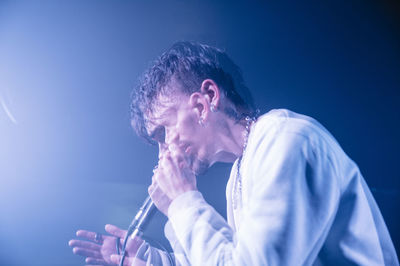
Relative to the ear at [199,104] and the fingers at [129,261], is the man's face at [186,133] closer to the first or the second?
the ear at [199,104]

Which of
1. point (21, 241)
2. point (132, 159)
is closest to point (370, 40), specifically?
point (132, 159)

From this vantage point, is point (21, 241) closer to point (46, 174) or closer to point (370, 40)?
point (46, 174)

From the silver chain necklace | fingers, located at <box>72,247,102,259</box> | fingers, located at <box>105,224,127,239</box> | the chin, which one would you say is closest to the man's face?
the chin

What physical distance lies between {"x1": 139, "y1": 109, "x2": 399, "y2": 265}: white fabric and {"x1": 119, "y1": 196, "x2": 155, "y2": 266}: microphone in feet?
0.66

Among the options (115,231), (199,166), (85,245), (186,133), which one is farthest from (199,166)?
(85,245)

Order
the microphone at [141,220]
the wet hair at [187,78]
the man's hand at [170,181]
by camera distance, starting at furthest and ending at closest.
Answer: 1. the wet hair at [187,78]
2. the microphone at [141,220]
3. the man's hand at [170,181]

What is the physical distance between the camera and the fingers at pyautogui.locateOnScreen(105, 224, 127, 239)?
0.92 metres

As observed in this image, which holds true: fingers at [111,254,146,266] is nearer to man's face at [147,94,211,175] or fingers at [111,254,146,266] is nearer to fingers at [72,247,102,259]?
fingers at [72,247,102,259]

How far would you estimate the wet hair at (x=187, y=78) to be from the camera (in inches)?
37.8

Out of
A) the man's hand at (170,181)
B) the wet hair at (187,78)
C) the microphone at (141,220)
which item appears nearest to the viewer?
the man's hand at (170,181)

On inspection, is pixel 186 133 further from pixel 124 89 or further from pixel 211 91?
pixel 124 89

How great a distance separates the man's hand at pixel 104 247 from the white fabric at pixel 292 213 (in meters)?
0.36

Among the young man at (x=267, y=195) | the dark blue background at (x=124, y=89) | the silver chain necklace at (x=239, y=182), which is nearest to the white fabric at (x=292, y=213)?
the young man at (x=267, y=195)

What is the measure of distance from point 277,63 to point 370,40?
1.45ft
